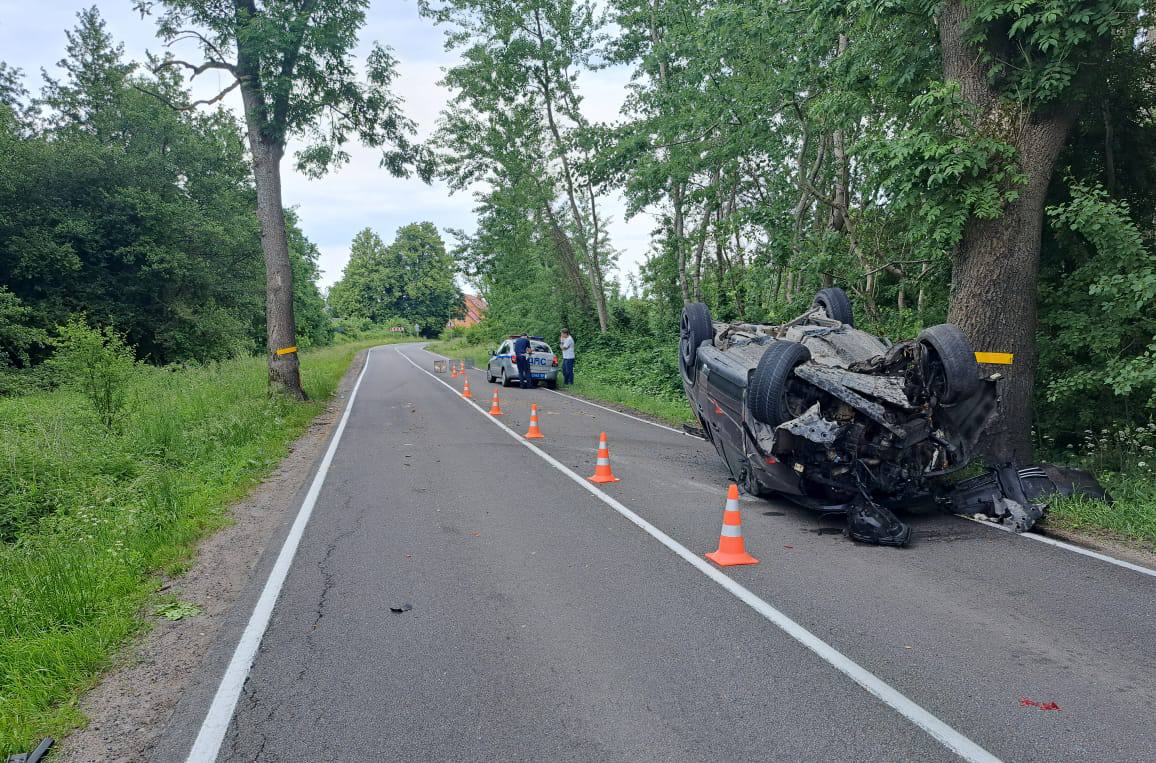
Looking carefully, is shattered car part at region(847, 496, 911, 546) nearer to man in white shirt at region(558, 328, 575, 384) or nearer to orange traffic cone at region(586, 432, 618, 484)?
orange traffic cone at region(586, 432, 618, 484)

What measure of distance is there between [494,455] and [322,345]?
51247mm

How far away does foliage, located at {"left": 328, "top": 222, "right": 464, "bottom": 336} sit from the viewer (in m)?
92.0

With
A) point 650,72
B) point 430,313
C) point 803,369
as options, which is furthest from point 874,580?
point 430,313

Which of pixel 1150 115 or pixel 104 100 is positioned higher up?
pixel 104 100

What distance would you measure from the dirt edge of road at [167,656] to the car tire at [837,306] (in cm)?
747

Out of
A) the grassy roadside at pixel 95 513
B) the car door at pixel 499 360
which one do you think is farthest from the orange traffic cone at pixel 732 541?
the car door at pixel 499 360

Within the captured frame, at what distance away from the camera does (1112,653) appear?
392 centimetres

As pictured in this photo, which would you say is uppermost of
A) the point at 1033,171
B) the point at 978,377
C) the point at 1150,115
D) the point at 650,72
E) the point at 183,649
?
the point at 650,72

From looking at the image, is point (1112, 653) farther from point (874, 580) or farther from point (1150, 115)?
point (1150, 115)

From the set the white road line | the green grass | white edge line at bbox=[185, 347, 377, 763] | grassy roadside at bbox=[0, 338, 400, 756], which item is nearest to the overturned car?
the green grass

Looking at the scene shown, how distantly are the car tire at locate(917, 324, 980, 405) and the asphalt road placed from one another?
134 cm

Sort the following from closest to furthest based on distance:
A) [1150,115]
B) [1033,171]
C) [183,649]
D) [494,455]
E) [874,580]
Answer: [183,649] < [874,580] < [1033,171] < [1150,115] < [494,455]

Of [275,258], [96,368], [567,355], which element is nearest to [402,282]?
[567,355]

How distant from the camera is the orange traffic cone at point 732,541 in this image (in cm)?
549
